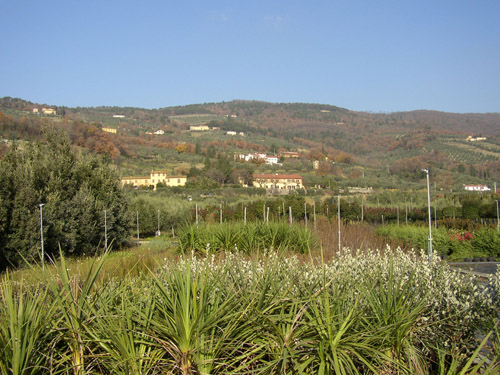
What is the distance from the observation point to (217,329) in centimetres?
356

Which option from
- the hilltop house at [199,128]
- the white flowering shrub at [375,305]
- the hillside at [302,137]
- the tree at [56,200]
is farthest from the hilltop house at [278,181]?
the hilltop house at [199,128]

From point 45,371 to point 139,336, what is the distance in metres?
0.75

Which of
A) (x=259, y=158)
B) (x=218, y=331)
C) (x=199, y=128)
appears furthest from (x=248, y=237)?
(x=199, y=128)

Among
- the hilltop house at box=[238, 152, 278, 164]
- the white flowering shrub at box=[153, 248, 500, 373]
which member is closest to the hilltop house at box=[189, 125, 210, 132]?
the hilltop house at box=[238, 152, 278, 164]

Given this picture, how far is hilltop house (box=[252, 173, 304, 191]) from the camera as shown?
4884 cm

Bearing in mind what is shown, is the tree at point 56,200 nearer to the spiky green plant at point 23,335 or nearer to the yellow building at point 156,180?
the spiky green plant at point 23,335

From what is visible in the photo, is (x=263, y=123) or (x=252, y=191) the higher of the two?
(x=263, y=123)

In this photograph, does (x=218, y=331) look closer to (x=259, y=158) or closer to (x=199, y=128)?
(x=259, y=158)

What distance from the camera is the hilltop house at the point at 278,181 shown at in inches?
1923

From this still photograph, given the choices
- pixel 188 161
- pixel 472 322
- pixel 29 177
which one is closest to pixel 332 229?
pixel 29 177

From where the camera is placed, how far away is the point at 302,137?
10719 cm

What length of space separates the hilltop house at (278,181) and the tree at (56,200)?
2763cm

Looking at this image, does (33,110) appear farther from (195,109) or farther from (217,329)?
(217,329)

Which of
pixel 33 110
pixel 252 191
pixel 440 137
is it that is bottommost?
pixel 252 191
